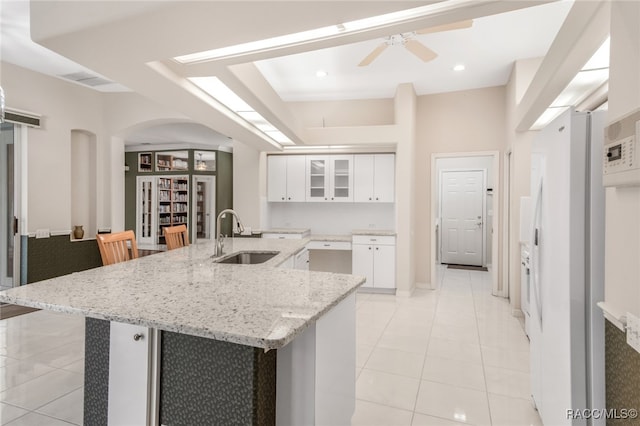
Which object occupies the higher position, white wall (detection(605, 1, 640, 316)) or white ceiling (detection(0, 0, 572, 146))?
white ceiling (detection(0, 0, 572, 146))

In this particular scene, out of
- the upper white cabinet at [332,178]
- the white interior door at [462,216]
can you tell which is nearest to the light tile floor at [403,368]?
the upper white cabinet at [332,178]

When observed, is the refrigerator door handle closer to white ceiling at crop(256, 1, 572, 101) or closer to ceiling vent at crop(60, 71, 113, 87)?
white ceiling at crop(256, 1, 572, 101)

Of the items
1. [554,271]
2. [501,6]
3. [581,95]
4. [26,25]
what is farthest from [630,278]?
[26,25]

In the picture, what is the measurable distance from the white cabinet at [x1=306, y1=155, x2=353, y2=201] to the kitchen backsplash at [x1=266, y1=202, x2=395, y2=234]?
363mm

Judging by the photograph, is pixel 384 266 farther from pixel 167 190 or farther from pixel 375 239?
pixel 167 190

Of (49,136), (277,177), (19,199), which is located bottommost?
(19,199)

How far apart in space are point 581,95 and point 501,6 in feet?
6.20

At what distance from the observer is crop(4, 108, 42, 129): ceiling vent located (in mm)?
4199

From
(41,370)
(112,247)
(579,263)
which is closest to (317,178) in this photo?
(112,247)

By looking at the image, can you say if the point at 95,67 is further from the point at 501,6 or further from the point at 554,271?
the point at 554,271

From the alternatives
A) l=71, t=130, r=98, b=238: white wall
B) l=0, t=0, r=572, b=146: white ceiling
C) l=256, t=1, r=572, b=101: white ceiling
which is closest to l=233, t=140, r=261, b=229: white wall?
l=256, t=1, r=572, b=101: white ceiling

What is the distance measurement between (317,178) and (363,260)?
155 centimetres

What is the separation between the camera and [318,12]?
61.3 inches

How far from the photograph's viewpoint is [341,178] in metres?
5.78
